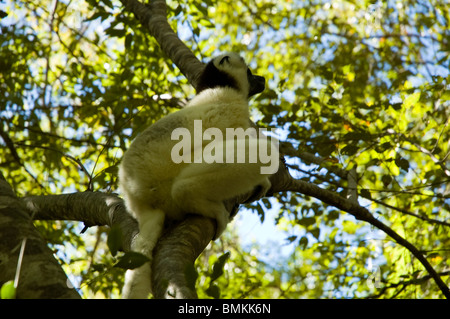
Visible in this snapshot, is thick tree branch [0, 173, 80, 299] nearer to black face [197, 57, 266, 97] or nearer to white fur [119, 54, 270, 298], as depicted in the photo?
white fur [119, 54, 270, 298]

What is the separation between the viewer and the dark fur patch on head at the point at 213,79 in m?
4.36

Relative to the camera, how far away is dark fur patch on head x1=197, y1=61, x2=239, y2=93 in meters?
4.36

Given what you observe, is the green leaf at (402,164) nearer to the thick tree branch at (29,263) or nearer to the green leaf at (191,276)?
the green leaf at (191,276)

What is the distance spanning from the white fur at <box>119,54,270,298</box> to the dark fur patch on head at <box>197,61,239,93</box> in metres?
0.67

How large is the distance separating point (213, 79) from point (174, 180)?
1.53 m

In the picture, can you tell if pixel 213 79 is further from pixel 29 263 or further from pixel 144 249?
pixel 29 263

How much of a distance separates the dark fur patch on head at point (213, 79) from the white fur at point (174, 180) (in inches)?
26.3

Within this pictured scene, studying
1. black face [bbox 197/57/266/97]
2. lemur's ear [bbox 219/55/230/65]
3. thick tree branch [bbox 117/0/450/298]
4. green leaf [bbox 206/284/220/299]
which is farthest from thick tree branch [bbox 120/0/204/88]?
green leaf [bbox 206/284/220/299]

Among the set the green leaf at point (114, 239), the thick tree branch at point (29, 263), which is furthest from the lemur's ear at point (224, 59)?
the green leaf at point (114, 239)

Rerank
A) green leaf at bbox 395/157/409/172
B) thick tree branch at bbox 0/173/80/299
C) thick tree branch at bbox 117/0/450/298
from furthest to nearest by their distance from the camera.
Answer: green leaf at bbox 395/157/409/172 < thick tree branch at bbox 117/0/450/298 < thick tree branch at bbox 0/173/80/299

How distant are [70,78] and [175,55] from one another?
204 centimetres

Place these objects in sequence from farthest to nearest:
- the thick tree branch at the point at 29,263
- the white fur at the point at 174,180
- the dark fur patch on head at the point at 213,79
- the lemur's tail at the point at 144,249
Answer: the dark fur patch on head at the point at 213,79 < the white fur at the point at 174,180 < the lemur's tail at the point at 144,249 < the thick tree branch at the point at 29,263
